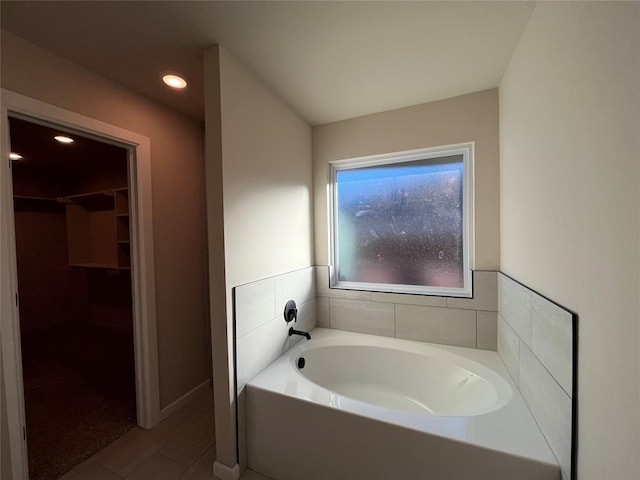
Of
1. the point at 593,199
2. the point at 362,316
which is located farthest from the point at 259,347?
the point at 593,199

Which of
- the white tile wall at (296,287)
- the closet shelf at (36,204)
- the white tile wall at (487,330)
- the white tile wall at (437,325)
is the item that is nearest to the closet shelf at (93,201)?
the closet shelf at (36,204)

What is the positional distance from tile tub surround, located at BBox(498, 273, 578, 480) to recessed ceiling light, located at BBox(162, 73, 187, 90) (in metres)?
2.32

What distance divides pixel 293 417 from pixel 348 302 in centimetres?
104

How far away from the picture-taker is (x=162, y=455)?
1.53 metres

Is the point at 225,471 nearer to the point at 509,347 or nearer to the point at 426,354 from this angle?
the point at 426,354

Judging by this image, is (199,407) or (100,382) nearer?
(199,407)

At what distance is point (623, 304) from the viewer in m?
0.64

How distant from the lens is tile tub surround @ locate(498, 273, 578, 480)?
88 cm

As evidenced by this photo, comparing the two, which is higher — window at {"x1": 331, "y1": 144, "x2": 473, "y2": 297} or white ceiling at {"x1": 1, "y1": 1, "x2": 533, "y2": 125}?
white ceiling at {"x1": 1, "y1": 1, "x2": 533, "y2": 125}

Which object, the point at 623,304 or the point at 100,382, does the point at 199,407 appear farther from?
the point at 623,304

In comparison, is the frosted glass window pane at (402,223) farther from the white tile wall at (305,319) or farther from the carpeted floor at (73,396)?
the carpeted floor at (73,396)

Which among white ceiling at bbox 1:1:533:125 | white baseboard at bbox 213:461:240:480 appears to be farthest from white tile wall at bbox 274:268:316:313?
white ceiling at bbox 1:1:533:125

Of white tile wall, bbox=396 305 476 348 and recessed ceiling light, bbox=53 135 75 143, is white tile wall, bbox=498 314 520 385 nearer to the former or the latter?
white tile wall, bbox=396 305 476 348

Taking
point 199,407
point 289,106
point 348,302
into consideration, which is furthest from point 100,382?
point 289,106
